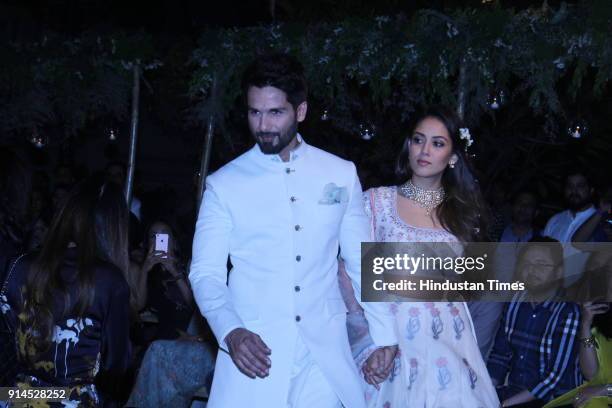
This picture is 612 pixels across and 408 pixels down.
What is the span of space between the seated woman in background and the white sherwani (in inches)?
17.2

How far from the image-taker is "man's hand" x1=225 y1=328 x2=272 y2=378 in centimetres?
308

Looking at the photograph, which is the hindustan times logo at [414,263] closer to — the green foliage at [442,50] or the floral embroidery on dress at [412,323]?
the floral embroidery on dress at [412,323]

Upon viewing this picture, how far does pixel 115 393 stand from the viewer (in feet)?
11.8

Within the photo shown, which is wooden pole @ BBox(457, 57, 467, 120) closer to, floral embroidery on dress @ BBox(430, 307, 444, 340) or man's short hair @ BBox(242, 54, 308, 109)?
floral embroidery on dress @ BBox(430, 307, 444, 340)

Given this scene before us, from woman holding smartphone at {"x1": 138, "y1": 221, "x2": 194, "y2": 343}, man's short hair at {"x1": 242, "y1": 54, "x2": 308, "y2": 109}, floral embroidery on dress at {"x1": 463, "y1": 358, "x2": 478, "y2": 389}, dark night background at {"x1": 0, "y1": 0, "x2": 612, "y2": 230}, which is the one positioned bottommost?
floral embroidery on dress at {"x1": 463, "y1": 358, "x2": 478, "y2": 389}

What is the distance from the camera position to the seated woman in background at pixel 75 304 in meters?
3.43

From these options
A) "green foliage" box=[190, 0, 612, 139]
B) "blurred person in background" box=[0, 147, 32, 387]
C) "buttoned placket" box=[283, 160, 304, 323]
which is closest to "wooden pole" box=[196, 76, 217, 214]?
"green foliage" box=[190, 0, 612, 139]

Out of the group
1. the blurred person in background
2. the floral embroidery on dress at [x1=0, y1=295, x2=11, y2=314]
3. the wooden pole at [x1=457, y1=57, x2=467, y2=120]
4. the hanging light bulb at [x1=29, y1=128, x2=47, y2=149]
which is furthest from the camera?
the hanging light bulb at [x1=29, y1=128, x2=47, y2=149]

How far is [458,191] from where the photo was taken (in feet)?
14.9

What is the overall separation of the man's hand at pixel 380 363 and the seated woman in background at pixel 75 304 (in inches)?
41.4

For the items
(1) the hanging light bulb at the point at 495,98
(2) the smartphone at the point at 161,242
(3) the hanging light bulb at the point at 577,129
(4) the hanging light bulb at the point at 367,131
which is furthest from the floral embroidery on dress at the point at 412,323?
(4) the hanging light bulb at the point at 367,131

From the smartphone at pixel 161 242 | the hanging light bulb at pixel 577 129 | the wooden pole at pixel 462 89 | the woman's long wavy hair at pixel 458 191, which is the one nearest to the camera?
the woman's long wavy hair at pixel 458 191

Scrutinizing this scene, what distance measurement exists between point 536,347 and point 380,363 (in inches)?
71.7

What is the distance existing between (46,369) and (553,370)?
3.03 m
